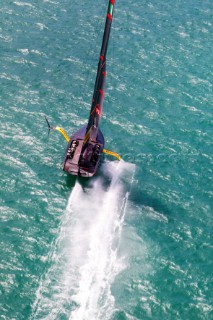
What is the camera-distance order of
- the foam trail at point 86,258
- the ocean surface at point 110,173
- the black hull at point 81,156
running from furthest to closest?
the black hull at point 81,156 → the ocean surface at point 110,173 → the foam trail at point 86,258

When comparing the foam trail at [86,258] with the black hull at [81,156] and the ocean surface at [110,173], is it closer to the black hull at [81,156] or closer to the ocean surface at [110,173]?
the ocean surface at [110,173]

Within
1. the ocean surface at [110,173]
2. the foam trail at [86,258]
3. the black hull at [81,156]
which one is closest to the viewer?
the foam trail at [86,258]

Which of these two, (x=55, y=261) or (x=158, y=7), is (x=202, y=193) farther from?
(x=158, y=7)

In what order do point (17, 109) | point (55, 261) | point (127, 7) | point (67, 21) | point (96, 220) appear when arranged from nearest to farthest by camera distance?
point (55, 261) → point (96, 220) → point (17, 109) → point (67, 21) → point (127, 7)

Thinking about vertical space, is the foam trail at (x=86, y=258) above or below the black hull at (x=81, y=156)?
below

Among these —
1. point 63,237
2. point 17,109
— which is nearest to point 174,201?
point 63,237

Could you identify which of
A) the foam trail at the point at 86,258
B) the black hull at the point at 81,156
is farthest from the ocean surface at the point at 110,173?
the black hull at the point at 81,156

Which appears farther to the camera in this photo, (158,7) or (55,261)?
(158,7)

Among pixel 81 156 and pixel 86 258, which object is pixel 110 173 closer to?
pixel 81 156
